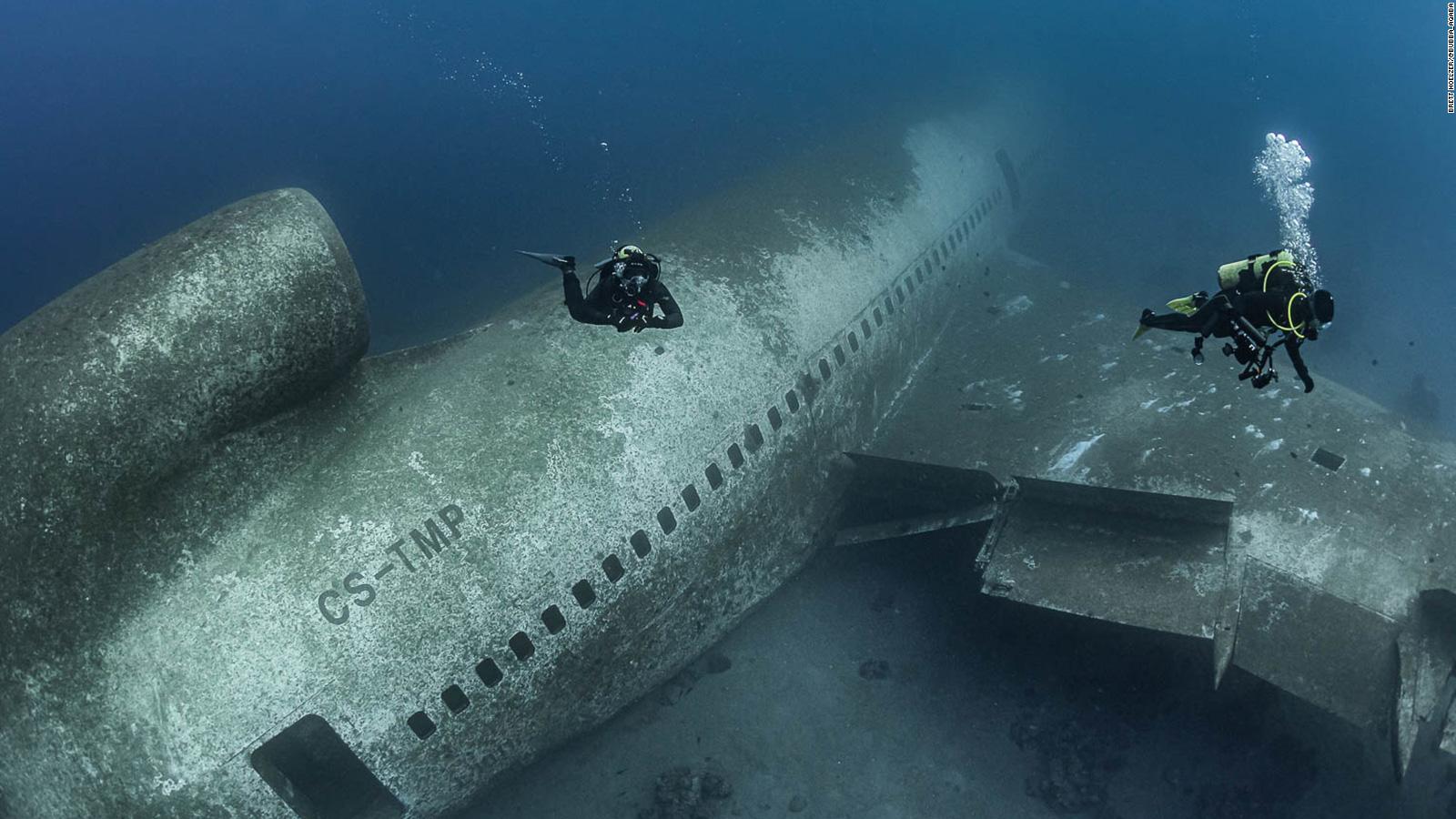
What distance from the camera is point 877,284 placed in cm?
1875

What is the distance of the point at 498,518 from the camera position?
10219mm

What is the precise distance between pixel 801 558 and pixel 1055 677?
5074 millimetres

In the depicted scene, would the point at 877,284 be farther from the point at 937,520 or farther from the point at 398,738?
the point at 398,738

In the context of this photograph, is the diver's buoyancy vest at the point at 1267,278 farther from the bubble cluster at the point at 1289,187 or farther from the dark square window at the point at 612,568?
the bubble cluster at the point at 1289,187

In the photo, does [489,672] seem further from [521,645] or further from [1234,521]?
[1234,521]

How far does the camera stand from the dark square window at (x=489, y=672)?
9.82m

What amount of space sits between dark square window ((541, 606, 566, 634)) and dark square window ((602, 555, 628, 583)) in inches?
34.1

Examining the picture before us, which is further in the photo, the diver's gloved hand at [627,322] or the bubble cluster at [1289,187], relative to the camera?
A: the bubble cluster at [1289,187]

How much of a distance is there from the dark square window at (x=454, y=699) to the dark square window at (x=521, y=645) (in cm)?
80

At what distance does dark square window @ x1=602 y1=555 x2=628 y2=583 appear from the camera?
11.0m

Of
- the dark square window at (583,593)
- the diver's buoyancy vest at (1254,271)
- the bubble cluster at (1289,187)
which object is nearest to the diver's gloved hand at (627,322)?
the dark square window at (583,593)

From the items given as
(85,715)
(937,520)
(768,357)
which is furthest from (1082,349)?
(85,715)

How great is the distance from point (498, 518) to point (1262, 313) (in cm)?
907

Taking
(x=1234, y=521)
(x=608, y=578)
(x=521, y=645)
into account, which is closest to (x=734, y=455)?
(x=608, y=578)
